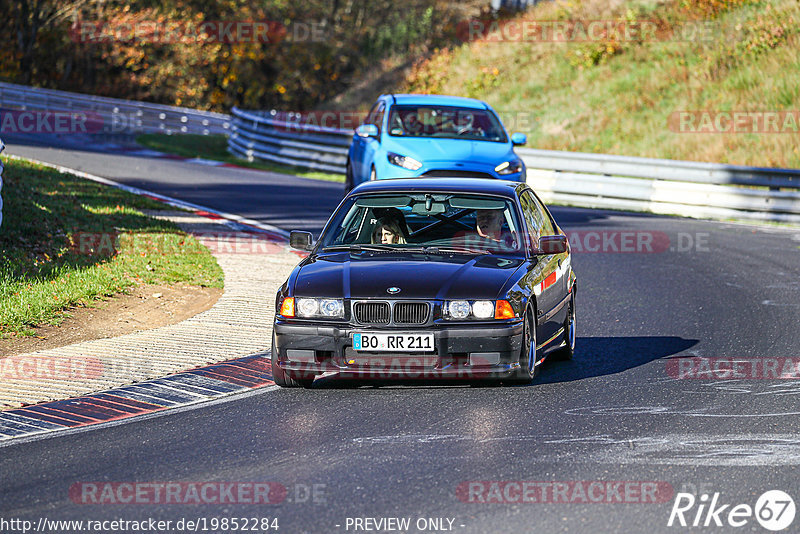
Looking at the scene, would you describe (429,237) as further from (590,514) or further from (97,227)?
(97,227)

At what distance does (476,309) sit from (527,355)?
0.56m

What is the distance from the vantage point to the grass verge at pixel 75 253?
11547mm

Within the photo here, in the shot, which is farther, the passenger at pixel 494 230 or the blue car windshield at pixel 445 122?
the blue car windshield at pixel 445 122

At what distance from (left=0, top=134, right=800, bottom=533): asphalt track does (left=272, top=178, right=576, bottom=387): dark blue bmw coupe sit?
28cm

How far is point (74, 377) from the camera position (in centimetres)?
896

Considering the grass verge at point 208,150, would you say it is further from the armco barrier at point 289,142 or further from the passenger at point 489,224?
the passenger at point 489,224

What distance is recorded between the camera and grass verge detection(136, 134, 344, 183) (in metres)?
29.5

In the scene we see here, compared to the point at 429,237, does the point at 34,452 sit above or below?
below

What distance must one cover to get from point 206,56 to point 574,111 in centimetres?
2205

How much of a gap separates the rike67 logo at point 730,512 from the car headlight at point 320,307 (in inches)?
119

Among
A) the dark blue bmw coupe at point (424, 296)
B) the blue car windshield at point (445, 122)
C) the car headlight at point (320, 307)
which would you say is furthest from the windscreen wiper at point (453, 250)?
the blue car windshield at point (445, 122)

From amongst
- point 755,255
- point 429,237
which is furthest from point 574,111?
point 429,237

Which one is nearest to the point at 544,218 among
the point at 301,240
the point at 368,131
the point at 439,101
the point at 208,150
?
the point at 301,240

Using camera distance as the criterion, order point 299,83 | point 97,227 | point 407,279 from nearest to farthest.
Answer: point 407,279, point 97,227, point 299,83
